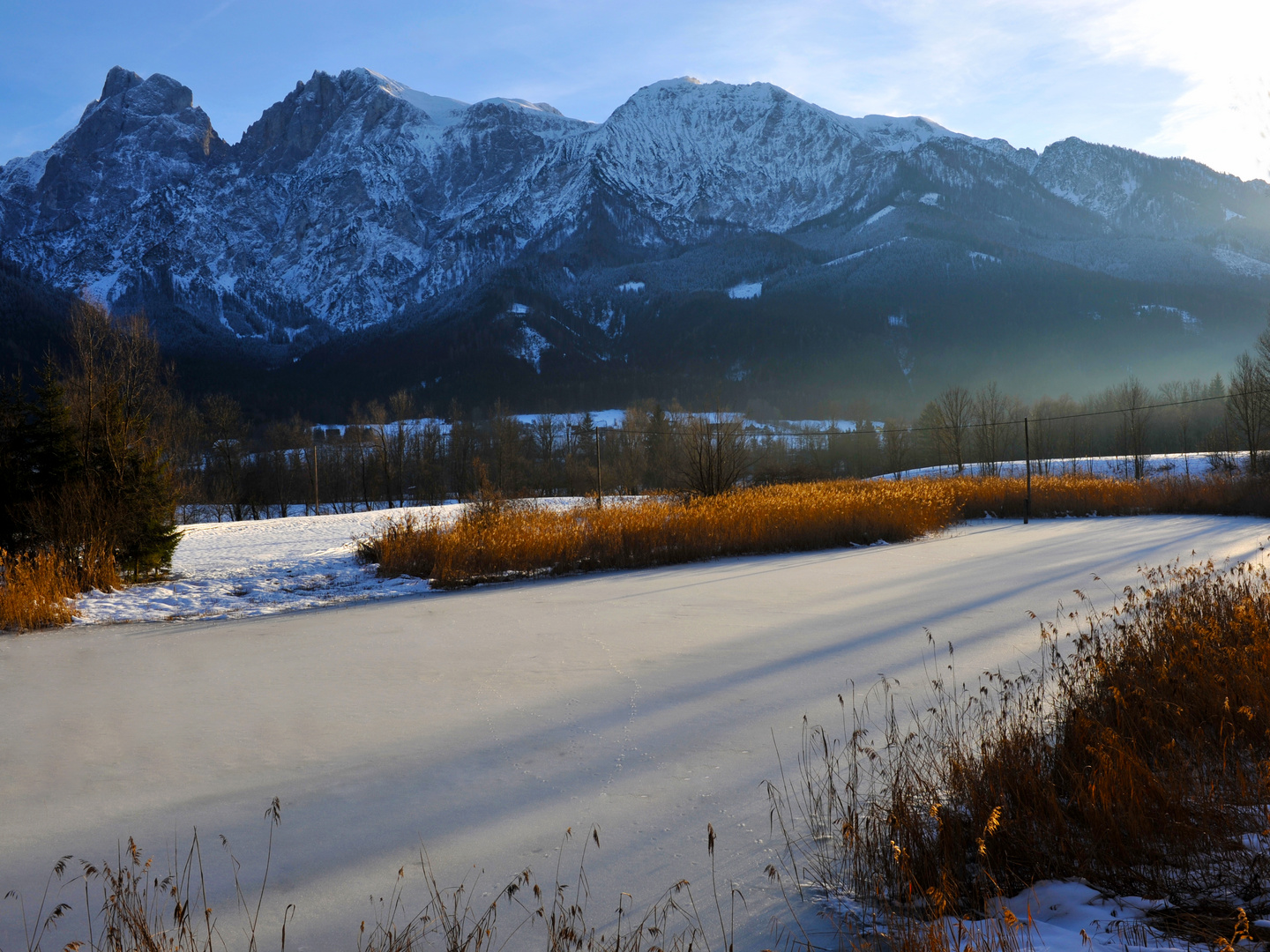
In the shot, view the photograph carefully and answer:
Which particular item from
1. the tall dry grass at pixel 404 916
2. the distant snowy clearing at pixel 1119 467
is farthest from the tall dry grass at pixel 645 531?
the distant snowy clearing at pixel 1119 467

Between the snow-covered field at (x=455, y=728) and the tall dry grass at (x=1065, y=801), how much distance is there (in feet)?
0.92

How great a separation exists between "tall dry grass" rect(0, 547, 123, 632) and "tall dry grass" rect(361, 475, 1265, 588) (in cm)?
363

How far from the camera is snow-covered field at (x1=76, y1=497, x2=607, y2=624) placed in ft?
28.9

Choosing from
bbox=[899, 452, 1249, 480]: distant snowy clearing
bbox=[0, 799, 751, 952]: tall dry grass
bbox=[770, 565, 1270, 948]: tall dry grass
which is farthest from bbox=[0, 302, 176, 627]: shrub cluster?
bbox=[899, 452, 1249, 480]: distant snowy clearing

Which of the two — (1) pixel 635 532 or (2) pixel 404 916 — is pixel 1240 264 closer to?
(1) pixel 635 532

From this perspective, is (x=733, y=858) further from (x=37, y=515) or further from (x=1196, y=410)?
(x=1196, y=410)

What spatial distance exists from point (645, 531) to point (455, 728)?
848cm

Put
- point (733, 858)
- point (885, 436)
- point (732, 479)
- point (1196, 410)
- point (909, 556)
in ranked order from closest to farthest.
Result: 1. point (733, 858)
2. point (909, 556)
3. point (732, 479)
4. point (1196, 410)
5. point (885, 436)

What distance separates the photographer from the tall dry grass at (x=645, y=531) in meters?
11.3

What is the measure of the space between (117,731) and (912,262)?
17798 centimetres

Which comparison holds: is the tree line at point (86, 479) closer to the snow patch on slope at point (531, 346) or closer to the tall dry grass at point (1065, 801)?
the tall dry grass at point (1065, 801)

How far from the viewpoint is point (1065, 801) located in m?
3.05

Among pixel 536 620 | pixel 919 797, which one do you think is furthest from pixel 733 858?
pixel 536 620

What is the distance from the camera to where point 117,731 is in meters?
4.49
